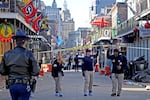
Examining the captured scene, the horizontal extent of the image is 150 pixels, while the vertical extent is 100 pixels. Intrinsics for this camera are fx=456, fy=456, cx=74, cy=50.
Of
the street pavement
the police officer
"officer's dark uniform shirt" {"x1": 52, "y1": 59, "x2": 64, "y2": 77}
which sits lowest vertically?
the street pavement

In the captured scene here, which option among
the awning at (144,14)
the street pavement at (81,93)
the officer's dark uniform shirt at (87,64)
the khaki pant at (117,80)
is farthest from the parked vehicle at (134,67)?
the khaki pant at (117,80)

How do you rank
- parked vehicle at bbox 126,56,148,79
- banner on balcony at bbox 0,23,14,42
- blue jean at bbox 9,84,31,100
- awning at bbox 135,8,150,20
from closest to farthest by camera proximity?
1. blue jean at bbox 9,84,31,100
2. banner on balcony at bbox 0,23,14,42
3. parked vehicle at bbox 126,56,148,79
4. awning at bbox 135,8,150,20

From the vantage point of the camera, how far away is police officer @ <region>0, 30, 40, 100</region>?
7.18 meters

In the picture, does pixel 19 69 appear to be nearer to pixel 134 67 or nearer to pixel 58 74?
pixel 58 74

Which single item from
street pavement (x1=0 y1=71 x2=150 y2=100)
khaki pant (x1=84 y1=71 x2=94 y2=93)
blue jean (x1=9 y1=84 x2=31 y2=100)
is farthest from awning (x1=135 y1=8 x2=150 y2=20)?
blue jean (x1=9 y1=84 x2=31 y2=100)

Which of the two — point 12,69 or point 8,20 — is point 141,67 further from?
point 12,69

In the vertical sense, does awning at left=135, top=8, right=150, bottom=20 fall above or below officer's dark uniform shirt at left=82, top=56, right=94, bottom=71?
above

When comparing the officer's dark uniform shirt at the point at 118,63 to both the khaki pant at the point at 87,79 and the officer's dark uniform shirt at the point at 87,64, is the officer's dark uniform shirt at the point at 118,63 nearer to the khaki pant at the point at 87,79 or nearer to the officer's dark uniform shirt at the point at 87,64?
the officer's dark uniform shirt at the point at 87,64

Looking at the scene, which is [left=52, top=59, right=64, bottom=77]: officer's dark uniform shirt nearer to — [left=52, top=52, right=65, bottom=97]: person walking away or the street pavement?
[left=52, top=52, right=65, bottom=97]: person walking away

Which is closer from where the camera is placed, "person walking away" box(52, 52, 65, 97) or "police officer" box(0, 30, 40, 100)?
"police officer" box(0, 30, 40, 100)

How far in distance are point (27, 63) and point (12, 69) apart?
0.26 m

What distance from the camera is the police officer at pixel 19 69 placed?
7.18 metres

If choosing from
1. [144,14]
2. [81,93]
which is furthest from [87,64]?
[144,14]

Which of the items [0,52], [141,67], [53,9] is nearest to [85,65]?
[141,67]
